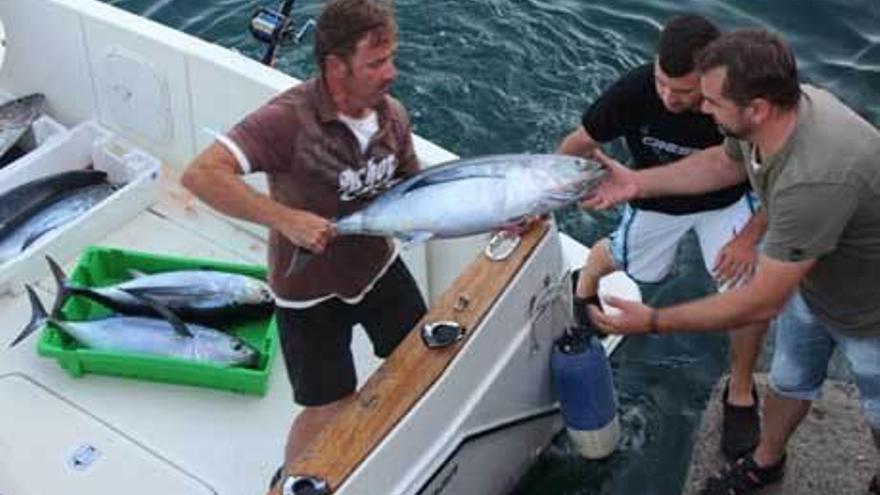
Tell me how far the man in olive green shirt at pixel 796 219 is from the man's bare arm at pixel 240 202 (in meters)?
1.08

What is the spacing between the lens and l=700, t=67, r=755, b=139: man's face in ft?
11.6

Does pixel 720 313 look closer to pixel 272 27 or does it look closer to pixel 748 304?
pixel 748 304

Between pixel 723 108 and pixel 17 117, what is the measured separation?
3.85 metres

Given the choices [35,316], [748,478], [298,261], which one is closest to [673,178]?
[748,478]

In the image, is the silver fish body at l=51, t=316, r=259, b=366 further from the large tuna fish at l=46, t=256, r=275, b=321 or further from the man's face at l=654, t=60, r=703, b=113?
the man's face at l=654, t=60, r=703, b=113

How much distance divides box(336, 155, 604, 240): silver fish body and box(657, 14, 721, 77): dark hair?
0.53m

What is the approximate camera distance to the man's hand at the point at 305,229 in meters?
3.57

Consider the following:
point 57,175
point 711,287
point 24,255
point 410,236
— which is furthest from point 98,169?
point 711,287

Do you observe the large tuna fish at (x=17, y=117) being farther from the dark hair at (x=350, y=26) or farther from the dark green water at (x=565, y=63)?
the dark hair at (x=350, y=26)

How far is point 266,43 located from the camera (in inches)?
222

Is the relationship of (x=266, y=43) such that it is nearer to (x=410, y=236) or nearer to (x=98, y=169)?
(x=98, y=169)

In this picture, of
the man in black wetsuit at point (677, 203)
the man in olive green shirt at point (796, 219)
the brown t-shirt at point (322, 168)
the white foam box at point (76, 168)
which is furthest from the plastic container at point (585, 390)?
the white foam box at point (76, 168)

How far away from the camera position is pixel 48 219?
219 inches

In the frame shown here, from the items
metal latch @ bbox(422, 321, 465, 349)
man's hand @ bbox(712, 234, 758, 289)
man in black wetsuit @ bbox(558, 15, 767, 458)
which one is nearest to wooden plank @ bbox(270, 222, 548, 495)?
metal latch @ bbox(422, 321, 465, 349)
